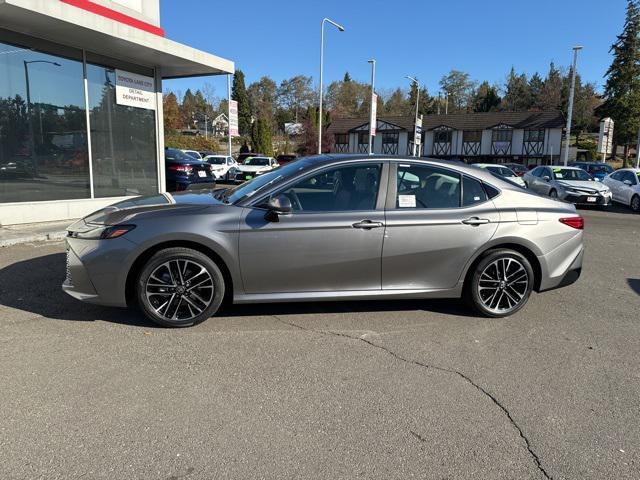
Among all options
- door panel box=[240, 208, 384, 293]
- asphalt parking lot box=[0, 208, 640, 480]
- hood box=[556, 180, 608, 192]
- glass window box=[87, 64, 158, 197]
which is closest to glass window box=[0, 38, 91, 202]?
glass window box=[87, 64, 158, 197]

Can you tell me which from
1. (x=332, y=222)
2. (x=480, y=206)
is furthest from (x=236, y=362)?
(x=480, y=206)

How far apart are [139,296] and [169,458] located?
1947mm

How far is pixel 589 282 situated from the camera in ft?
21.3

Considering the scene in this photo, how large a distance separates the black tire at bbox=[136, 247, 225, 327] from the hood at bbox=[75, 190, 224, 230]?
1.36ft

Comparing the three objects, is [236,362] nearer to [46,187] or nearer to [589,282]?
[589,282]

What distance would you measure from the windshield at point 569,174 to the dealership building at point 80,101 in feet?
41.4

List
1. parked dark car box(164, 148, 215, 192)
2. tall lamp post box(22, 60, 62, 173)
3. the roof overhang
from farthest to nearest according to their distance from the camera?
parked dark car box(164, 148, 215, 192) < tall lamp post box(22, 60, 62, 173) < the roof overhang

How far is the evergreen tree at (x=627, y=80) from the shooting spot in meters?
50.5

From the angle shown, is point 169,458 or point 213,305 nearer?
point 169,458

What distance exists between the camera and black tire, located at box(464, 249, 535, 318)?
15.8 feet

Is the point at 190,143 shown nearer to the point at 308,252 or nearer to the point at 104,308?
the point at 104,308

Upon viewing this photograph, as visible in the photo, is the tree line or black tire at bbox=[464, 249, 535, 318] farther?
the tree line

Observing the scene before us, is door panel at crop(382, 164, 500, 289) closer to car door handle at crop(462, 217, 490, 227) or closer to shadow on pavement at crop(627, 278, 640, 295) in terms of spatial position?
car door handle at crop(462, 217, 490, 227)

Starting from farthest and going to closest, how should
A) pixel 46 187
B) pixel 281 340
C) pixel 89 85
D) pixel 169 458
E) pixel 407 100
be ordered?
pixel 407 100
pixel 89 85
pixel 46 187
pixel 281 340
pixel 169 458
